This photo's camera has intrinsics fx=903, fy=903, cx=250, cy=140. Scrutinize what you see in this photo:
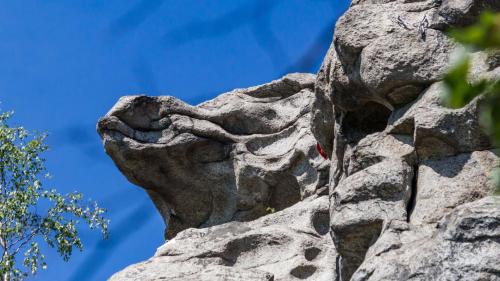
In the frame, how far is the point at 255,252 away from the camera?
10.8 metres

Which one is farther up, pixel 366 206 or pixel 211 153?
pixel 211 153

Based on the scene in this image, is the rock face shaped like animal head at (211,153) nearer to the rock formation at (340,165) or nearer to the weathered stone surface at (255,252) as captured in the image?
the rock formation at (340,165)

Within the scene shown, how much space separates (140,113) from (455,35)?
1197 cm

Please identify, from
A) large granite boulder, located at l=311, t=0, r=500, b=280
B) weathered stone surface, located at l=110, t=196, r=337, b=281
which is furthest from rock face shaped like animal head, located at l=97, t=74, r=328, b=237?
large granite boulder, located at l=311, t=0, r=500, b=280

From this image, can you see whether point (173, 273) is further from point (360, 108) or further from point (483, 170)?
point (483, 170)

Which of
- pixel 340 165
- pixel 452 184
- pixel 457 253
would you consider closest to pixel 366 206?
pixel 452 184

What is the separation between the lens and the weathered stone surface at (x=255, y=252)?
9930mm

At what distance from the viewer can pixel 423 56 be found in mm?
8336

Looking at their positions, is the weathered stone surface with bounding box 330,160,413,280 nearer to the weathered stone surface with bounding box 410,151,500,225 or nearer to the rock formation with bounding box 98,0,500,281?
the rock formation with bounding box 98,0,500,281

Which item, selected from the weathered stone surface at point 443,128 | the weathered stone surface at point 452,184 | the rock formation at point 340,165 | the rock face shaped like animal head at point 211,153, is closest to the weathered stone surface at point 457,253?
the rock formation at point 340,165

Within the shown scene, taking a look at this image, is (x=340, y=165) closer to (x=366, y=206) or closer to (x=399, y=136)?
(x=399, y=136)

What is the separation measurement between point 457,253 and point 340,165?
11.6ft

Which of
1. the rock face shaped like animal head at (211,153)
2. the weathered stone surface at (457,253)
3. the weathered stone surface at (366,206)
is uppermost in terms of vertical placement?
the rock face shaped like animal head at (211,153)

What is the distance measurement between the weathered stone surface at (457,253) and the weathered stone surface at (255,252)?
10.1 ft
